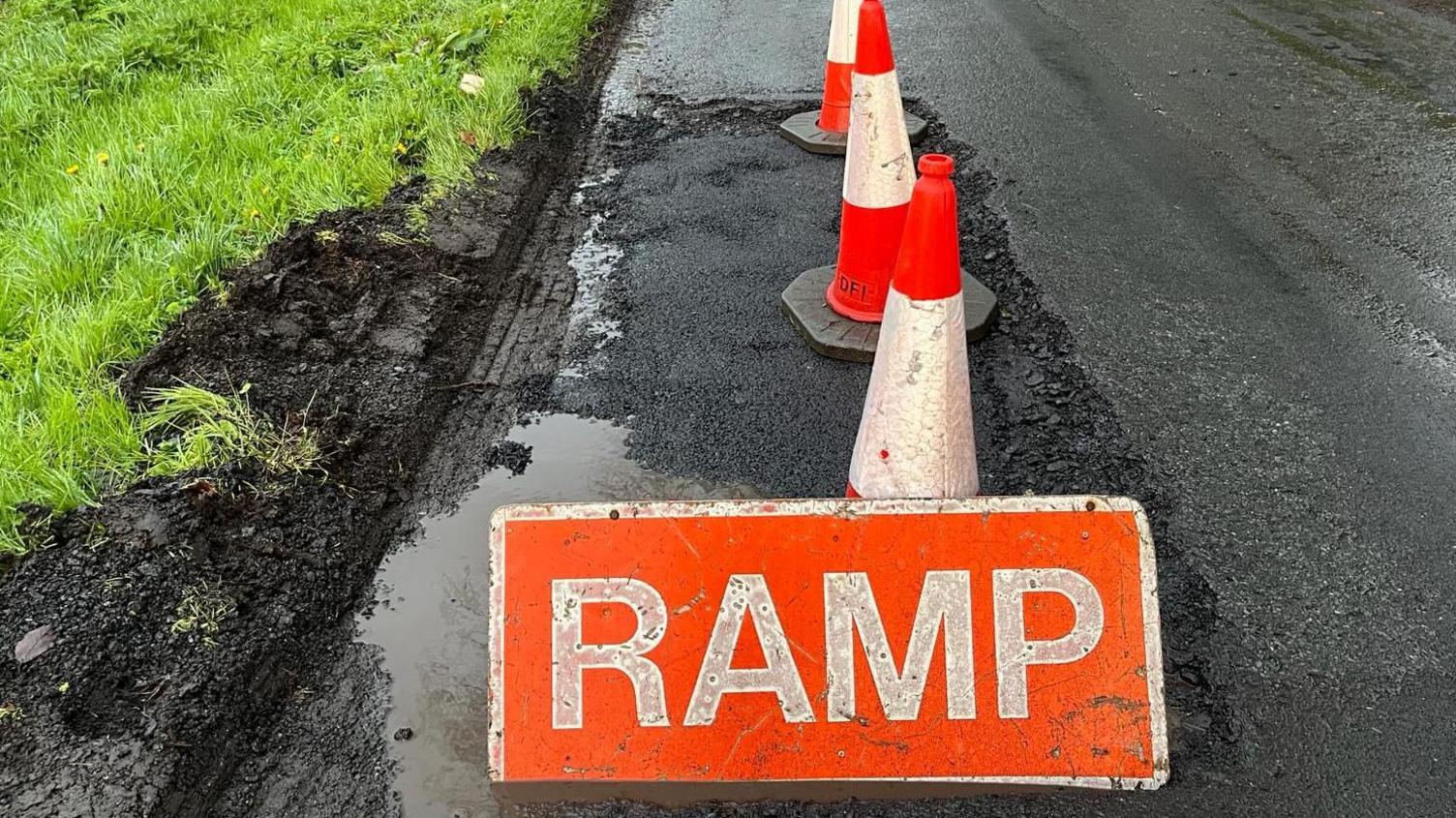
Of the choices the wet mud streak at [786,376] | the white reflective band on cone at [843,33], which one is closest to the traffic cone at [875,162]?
the wet mud streak at [786,376]

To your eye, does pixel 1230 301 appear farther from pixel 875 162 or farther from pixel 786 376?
pixel 786 376

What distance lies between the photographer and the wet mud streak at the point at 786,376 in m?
2.48

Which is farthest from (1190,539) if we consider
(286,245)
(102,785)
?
(286,245)

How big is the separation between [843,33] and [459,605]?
3.92 m

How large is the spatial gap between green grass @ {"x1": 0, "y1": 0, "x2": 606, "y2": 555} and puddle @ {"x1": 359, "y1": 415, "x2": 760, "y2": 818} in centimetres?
93

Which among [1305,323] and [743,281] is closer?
[1305,323]

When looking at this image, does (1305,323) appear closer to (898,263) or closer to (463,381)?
(898,263)

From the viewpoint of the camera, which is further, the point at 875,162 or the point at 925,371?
the point at 875,162

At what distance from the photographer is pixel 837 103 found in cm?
520

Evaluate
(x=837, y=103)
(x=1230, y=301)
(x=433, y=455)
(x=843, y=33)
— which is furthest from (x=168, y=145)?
(x=1230, y=301)

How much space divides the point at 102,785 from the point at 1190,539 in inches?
101

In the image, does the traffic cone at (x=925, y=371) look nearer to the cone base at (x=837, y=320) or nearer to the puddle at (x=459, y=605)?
the puddle at (x=459, y=605)

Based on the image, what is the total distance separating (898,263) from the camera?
7.76ft

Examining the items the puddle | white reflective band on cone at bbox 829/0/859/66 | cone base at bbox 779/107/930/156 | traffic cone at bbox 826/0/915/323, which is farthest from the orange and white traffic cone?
white reflective band on cone at bbox 829/0/859/66
